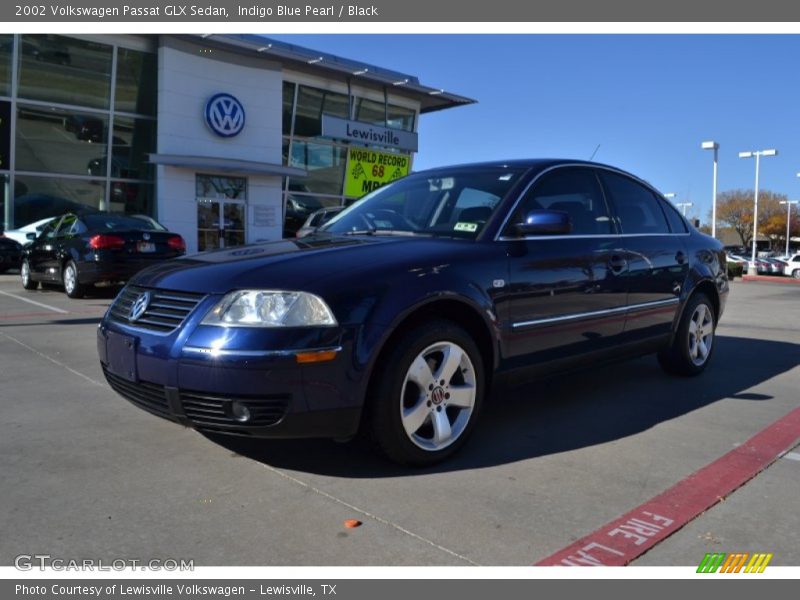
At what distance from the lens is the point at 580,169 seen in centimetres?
473

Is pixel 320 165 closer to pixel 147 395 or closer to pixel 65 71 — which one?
pixel 65 71

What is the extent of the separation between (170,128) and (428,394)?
18594mm

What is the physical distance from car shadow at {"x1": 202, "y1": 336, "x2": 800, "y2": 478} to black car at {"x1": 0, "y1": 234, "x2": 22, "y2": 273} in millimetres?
15310

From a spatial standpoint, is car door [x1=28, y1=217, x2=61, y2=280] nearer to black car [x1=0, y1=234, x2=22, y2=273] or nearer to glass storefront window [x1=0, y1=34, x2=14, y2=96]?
black car [x1=0, y1=234, x2=22, y2=273]

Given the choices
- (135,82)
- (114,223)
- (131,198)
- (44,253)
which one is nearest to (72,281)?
(114,223)

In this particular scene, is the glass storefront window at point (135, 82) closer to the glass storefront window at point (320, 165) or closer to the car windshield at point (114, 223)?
the glass storefront window at point (320, 165)

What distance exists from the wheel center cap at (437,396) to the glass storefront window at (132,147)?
19352 mm

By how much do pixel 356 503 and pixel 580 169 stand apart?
2842mm

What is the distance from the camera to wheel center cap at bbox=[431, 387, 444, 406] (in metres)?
3.44

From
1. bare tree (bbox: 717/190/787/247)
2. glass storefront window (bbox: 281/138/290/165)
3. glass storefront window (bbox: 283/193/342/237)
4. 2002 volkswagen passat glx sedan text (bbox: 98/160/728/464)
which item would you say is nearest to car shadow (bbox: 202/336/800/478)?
2002 volkswagen passat glx sedan text (bbox: 98/160/728/464)

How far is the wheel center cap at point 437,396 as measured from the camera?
3.44 m
